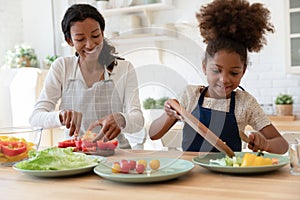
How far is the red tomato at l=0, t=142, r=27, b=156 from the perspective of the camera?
3.82 feet

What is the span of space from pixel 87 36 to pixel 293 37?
170 cm

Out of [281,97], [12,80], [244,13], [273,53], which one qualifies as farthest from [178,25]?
[244,13]

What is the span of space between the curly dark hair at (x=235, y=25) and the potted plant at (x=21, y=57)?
2226mm

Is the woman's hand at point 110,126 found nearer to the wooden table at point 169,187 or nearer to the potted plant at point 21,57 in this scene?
the wooden table at point 169,187

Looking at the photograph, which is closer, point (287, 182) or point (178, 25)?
point (287, 182)

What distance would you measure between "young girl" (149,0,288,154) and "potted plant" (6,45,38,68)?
2209 mm

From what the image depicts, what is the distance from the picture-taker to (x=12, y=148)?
1.17 m

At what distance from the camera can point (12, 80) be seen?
3.16 metres

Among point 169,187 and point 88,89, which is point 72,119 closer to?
point 88,89

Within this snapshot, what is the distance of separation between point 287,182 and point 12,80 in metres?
2.71

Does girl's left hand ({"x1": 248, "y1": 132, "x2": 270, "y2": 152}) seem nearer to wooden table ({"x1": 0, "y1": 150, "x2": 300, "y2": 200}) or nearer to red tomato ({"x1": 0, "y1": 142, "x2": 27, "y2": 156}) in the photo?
wooden table ({"x1": 0, "y1": 150, "x2": 300, "y2": 200})

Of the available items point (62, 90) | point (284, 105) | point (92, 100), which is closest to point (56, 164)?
point (92, 100)

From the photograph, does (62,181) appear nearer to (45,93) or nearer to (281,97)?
(45,93)

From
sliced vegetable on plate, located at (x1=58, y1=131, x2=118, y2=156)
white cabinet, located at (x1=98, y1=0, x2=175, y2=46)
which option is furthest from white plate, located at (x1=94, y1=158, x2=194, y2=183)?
white cabinet, located at (x1=98, y1=0, x2=175, y2=46)
